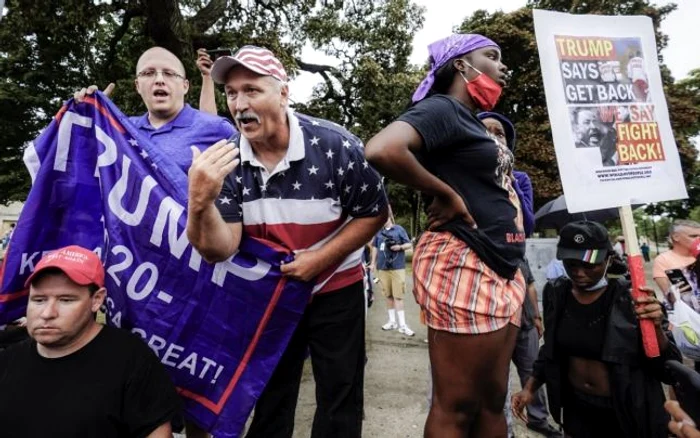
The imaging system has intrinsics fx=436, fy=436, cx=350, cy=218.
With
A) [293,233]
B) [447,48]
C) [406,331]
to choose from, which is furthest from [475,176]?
[406,331]

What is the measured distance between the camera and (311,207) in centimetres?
190

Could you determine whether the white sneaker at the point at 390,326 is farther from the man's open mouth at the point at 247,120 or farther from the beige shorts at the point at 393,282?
the man's open mouth at the point at 247,120

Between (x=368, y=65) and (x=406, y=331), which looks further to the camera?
(x=368, y=65)

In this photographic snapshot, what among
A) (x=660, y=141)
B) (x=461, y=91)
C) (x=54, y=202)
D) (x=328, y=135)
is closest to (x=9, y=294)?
(x=54, y=202)

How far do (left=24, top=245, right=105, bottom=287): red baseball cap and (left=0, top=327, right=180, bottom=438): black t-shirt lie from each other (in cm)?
26

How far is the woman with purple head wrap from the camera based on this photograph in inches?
63.4

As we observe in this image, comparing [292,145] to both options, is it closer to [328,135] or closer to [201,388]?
[328,135]

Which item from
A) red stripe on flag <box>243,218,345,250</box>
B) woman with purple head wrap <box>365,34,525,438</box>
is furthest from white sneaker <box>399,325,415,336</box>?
red stripe on flag <box>243,218,345,250</box>

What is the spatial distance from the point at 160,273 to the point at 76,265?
342 mm

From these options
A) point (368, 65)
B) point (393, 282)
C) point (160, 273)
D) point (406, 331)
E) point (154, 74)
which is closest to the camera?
point (160, 273)

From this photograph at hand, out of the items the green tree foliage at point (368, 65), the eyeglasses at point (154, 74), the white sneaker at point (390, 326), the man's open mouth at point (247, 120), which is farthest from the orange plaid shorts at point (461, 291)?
the green tree foliage at point (368, 65)

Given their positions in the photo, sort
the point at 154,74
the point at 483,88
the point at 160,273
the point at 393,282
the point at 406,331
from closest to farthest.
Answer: the point at 483,88 < the point at 160,273 < the point at 154,74 < the point at 406,331 < the point at 393,282

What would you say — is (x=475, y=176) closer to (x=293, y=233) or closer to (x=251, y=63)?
(x=293, y=233)

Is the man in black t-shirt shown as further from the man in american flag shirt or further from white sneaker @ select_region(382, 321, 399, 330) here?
white sneaker @ select_region(382, 321, 399, 330)
